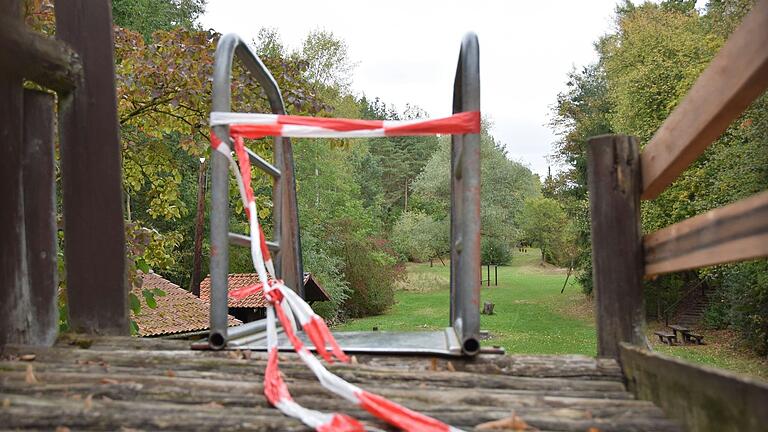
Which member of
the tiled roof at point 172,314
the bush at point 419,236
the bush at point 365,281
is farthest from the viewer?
the bush at point 419,236

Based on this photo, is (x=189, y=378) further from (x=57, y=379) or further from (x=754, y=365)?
(x=754, y=365)

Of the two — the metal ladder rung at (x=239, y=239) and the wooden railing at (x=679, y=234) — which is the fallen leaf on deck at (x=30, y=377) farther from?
the wooden railing at (x=679, y=234)

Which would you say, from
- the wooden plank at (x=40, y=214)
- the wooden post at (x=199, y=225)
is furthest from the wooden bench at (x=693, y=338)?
the wooden plank at (x=40, y=214)

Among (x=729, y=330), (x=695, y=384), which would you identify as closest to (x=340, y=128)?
(x=695, y=384)

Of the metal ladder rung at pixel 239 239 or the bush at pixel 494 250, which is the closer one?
the metal ladder rung at pixel 239 239

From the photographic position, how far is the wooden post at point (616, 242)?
2.97 meters

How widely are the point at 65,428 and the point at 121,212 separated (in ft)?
5.37

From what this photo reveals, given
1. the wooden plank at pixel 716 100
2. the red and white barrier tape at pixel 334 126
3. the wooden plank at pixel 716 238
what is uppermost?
the red and white barrier tape at pixel 334 126

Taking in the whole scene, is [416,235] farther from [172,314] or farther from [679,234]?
[679,234]

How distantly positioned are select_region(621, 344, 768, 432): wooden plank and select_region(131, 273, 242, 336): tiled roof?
12.4 m

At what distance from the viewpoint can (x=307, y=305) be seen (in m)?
3.08

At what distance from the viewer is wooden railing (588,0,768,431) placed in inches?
71.4

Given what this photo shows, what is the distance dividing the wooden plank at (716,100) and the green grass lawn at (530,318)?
1699 cm

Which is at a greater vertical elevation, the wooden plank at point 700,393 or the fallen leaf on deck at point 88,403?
the wooden plank at point 700,393
